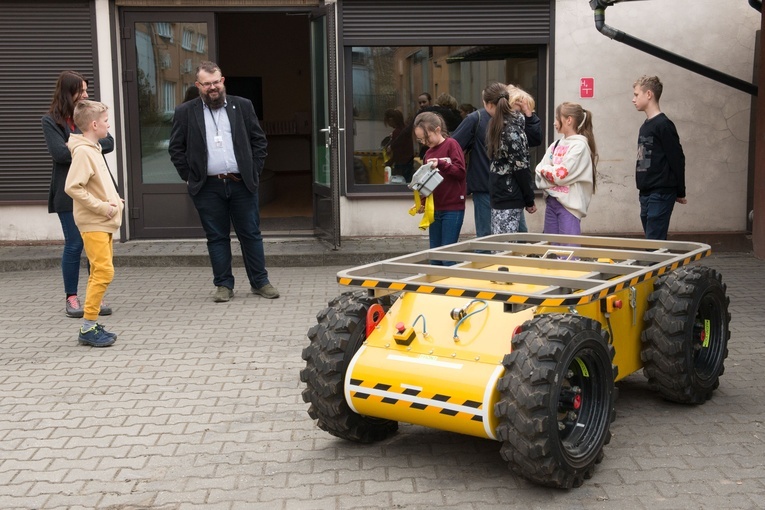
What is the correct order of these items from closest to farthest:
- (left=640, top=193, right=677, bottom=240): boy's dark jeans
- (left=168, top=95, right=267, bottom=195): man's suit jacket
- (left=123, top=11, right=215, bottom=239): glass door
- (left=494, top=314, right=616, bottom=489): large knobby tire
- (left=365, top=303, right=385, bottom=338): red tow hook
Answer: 1. (left=494, top=314, right=616, bottom=489): large knobby tire
2. (left=365, top=303, right=385, bottom=338): red tow hook
3. (left=640, top=193, right=677, bottom=240): boy's dark jeans
4. (left=168, top=95, right=267, bottom=195): man's suit jacket
5. (left=123, top=11, right=215, bottom=239): glass door

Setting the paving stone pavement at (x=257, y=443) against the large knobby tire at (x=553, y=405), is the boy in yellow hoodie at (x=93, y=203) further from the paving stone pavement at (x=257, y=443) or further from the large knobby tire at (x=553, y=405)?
the large knobby tire at (x=553, y=405)

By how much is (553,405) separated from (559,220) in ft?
10.5

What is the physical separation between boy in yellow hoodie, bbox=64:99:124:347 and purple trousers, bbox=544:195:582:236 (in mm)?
3159

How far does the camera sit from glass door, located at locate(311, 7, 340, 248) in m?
10.5

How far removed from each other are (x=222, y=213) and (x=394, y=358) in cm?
425

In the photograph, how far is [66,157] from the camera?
7.91 meters

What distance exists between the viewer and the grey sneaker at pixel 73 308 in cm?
819

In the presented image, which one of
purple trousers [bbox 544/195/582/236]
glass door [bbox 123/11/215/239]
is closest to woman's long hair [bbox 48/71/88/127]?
glass door [bbox 123/11/215/239]

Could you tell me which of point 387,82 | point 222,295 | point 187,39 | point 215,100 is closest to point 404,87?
point 387,82

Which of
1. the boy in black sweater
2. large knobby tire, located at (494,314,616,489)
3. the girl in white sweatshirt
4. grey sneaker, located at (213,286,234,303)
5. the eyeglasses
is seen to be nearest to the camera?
large knobby tire, located at (494,314,616,489)

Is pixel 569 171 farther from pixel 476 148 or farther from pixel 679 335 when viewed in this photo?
pixel 679 335

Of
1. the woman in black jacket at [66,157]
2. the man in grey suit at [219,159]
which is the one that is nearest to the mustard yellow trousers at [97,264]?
the woman in black jacket at [66,157]

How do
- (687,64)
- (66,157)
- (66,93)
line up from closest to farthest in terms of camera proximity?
(66,93) < (66,157) < (687,64)

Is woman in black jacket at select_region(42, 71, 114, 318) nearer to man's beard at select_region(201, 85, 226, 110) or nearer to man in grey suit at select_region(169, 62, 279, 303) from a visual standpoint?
man in grey suit at select_region(169, 62, 279, 303)
